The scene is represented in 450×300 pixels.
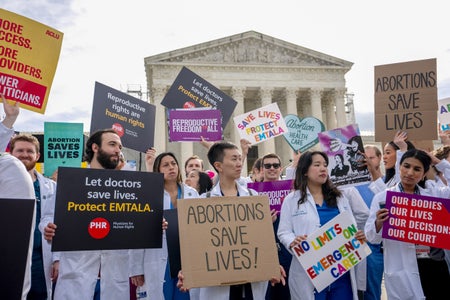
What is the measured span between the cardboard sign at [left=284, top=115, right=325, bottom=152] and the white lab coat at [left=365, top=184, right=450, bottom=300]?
550cm

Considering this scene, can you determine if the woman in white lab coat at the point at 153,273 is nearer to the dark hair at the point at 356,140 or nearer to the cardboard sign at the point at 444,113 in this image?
the dark hair at the point at 356,140

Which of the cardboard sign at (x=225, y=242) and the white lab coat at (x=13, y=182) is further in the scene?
the cardboard sign at (x=225, y=242)

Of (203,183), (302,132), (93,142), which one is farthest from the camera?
(302,132)

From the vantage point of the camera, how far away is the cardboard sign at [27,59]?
438 cm

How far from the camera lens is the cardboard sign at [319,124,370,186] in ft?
18.2

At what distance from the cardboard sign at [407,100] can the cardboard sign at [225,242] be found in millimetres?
3054

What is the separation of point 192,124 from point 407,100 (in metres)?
3.98

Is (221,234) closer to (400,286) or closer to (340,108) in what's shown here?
(400,286)

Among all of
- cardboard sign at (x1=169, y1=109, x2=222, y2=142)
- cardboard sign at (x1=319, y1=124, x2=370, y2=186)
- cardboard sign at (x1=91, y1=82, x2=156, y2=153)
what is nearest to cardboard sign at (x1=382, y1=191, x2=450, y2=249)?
cardboard sign at (x1=319, y1=124, x2=370, y2=186)

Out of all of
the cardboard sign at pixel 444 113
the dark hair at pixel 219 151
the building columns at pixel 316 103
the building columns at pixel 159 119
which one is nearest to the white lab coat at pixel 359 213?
the dark hair at pixel 219 151

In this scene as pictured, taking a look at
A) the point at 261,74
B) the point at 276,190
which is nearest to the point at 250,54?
the point at 261,74

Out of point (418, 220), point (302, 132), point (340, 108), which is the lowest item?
point (418, 220)

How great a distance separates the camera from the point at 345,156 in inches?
229

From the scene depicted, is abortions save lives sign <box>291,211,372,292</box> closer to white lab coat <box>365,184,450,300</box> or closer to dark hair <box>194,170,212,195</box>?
white lab coat <box>365,184,450,300</box>
